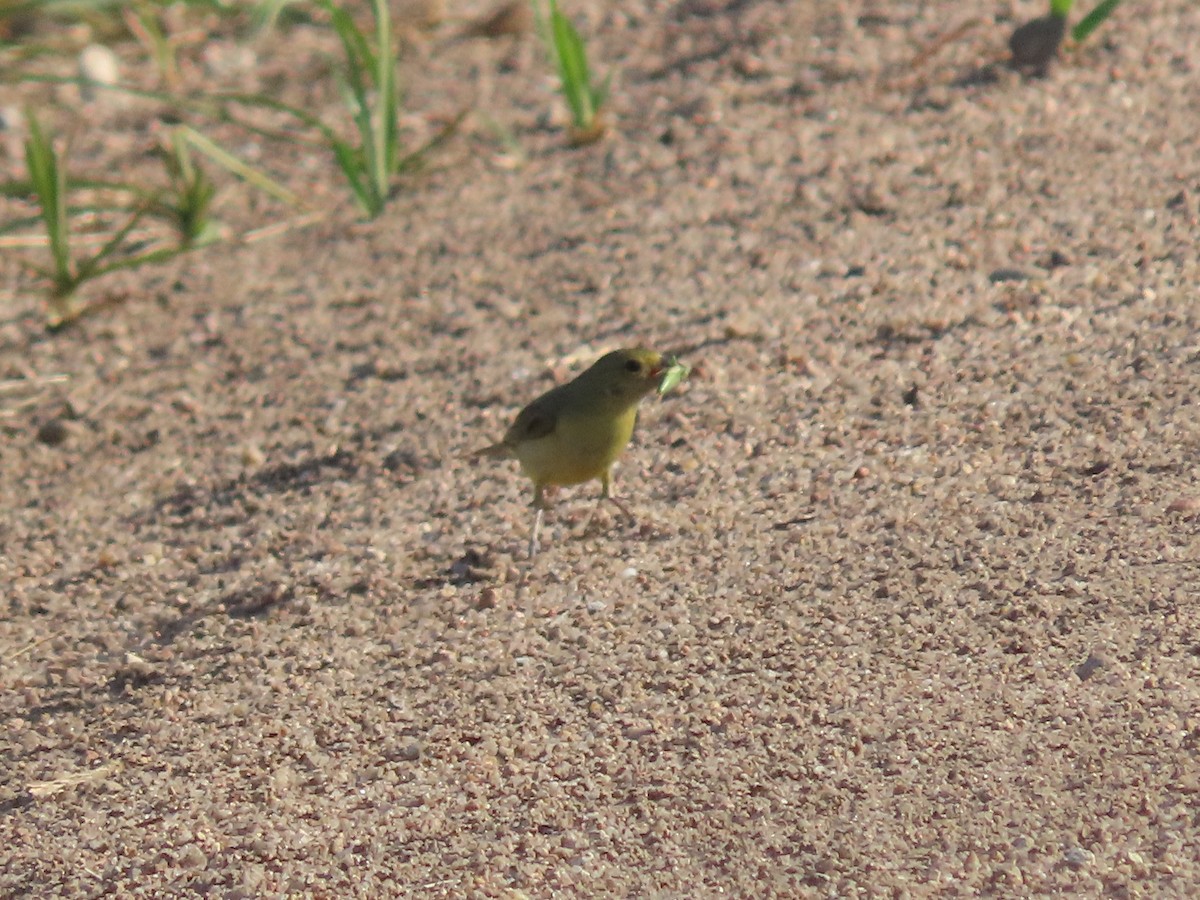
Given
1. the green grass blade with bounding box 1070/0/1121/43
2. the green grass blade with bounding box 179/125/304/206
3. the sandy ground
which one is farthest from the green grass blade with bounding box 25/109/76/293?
the green grass blade with bounding box 1070/0/1121/43

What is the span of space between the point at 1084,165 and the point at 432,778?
3263mm

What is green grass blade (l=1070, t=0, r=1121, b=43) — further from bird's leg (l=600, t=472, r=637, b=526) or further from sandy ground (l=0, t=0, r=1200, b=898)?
bird's leg (l=600, t=472, r=637, b=526)

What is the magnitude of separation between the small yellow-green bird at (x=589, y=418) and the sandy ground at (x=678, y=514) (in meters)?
0.26

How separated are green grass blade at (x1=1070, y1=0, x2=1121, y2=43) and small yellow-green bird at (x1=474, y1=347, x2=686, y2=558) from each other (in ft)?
8.50

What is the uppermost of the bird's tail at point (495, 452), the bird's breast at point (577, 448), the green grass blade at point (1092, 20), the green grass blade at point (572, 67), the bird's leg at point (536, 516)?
the green grass blade at point (572, 67)

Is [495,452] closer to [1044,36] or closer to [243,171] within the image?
[243,171]

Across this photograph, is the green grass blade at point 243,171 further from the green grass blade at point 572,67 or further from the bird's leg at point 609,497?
the bird's leg at point 609,497

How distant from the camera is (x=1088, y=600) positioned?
3652 mm

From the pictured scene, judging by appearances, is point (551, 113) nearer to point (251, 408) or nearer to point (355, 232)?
point (355, 232)

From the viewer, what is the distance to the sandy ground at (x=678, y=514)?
3.31 m

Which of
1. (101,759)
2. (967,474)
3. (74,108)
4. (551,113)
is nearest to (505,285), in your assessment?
(551,113)

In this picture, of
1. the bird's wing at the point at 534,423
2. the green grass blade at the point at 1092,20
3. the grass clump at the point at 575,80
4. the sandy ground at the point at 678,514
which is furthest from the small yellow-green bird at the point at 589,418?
the green grass blade at the point at 1092,20

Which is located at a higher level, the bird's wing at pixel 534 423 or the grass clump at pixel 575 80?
the grass clump at pixel 575 80

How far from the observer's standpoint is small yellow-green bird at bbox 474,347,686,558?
4148 millimetres
